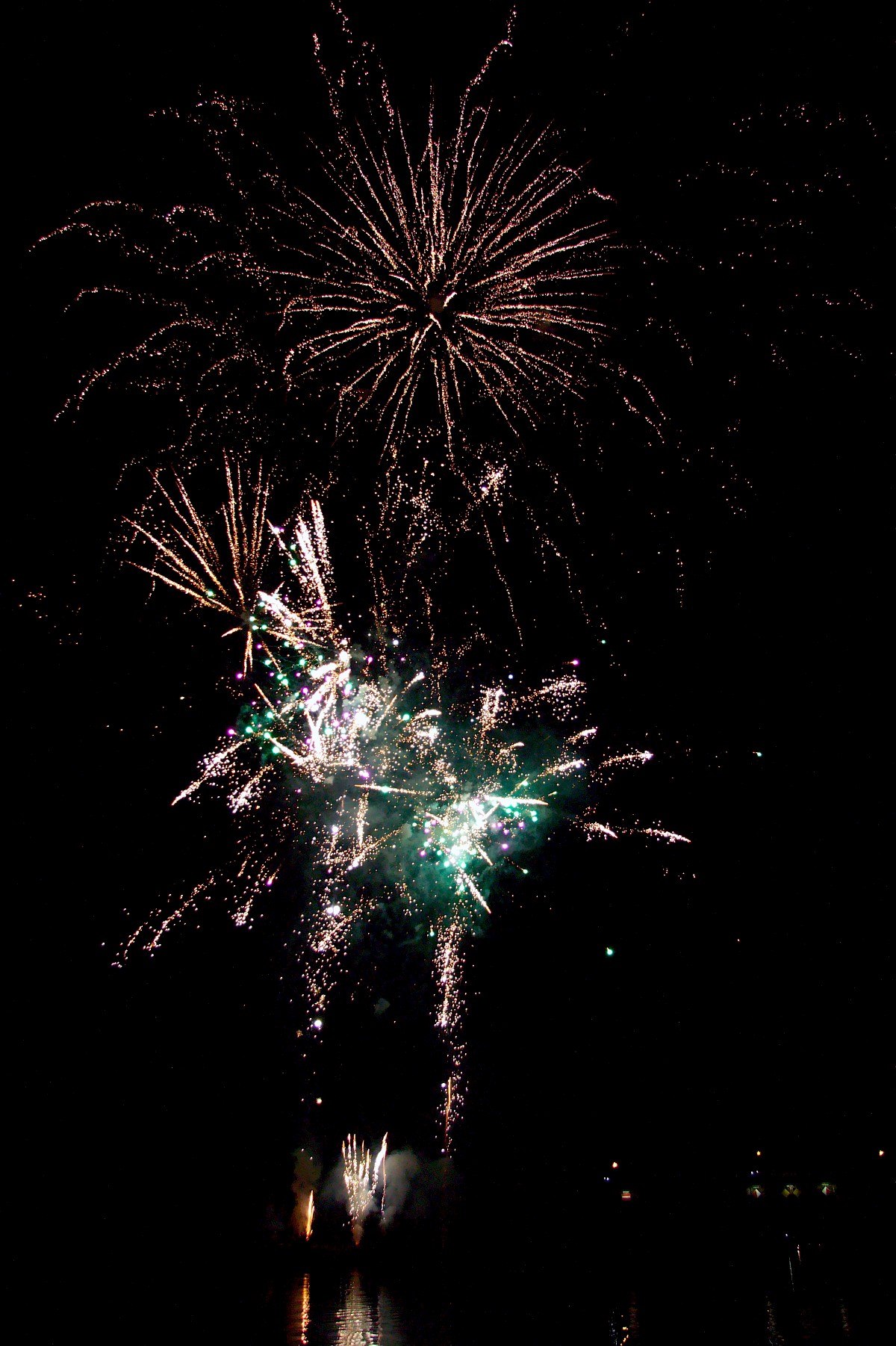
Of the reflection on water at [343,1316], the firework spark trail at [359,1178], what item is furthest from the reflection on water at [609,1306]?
the firework spark trail at [359,1178]

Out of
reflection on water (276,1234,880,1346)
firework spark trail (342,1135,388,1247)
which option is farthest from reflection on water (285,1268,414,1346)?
firework spark trail (342,1135,388,1247)

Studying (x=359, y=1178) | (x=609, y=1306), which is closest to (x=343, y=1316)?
(x=609, y=1306)

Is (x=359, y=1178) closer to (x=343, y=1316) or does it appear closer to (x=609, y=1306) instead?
(x=343, y=1316)

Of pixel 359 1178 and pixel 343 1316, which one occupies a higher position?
pixel 359 1178

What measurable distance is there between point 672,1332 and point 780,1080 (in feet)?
39.9

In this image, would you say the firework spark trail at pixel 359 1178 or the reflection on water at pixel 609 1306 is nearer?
the reflection on water at pixel 609 1306

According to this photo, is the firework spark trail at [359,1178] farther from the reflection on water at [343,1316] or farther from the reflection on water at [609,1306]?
the reflection on water at [343,1316]

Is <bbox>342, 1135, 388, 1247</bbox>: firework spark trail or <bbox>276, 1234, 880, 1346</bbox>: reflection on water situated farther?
<bbox>342, 1135, 388, 1247</bbox>: firework spark trail

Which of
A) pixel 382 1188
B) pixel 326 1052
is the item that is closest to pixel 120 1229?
pixel 326 1052

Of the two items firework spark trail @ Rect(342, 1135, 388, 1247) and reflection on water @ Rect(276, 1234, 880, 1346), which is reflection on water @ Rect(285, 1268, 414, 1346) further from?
firework spark trail @ Rect(342, 1135, 388, 1247)

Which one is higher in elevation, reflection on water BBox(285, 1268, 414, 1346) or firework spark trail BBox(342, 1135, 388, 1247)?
firework spark trail BBox(342, 1135, 388, 1247)

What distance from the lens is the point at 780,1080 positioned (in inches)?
753

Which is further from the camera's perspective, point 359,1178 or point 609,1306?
point 359,1178

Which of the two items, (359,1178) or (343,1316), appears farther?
(359,1178)
